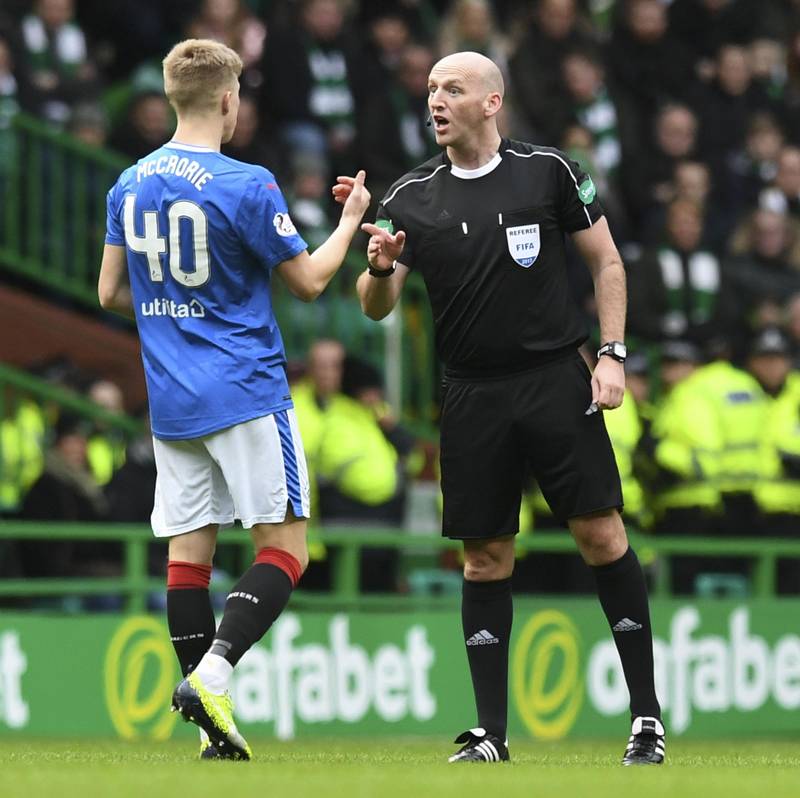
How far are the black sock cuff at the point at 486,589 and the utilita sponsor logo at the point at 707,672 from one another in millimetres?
4930

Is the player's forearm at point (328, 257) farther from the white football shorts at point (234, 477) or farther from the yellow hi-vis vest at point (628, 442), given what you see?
the yellow hi-vis vest at point (628, 442)

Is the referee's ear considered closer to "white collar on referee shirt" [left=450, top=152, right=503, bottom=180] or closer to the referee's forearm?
"white collar on referee shirt" [left=450, top=152, right=503, bottom=180]

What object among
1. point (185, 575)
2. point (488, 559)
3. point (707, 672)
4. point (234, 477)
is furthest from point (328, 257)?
point (707, 672)

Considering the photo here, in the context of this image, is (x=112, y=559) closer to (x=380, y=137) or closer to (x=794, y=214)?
(x=380, y=137)

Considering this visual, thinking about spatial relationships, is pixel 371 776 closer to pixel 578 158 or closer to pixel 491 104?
pixel 491 104

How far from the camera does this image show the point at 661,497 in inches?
505

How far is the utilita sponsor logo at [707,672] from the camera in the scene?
1202cm

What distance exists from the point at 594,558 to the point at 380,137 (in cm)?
782

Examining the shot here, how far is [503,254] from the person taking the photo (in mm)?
6941

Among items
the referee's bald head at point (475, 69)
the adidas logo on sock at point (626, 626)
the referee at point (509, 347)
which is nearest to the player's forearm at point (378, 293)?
the referee at point (509, 347)

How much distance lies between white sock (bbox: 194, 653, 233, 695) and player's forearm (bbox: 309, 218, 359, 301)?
1.18m

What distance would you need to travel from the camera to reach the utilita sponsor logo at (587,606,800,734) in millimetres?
12016

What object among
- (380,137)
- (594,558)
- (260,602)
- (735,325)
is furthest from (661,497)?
(260,602)

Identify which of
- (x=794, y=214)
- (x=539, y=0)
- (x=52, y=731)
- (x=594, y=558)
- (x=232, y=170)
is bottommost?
(x=52, y=731)
